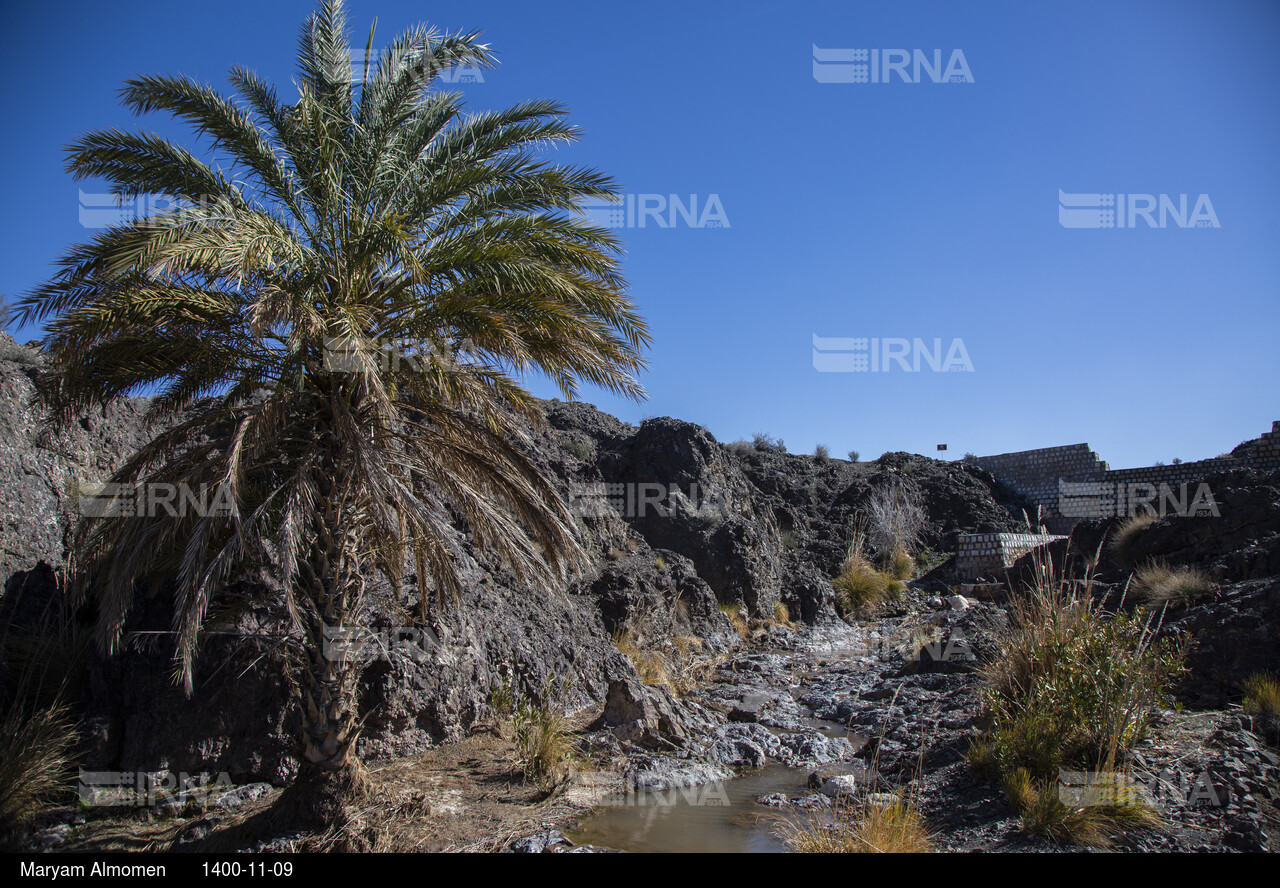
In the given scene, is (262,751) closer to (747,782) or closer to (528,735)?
(528,735)

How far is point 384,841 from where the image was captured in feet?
19.6

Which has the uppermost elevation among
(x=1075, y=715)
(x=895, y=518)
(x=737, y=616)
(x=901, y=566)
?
(x=895, y=518)

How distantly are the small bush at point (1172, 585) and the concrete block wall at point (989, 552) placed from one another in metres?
8.99

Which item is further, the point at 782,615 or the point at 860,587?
the point at 860,587

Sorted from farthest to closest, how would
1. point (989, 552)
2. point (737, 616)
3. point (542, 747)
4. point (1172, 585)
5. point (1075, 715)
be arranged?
point (989, 552) < point (737, 616) < point (1172, 585) < point (542, 747) < point (1075, 715)

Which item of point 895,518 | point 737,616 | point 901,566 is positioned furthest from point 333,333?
point 895,518

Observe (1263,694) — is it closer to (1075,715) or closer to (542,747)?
(1075,715)

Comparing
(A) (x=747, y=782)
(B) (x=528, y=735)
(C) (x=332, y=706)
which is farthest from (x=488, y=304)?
(A) (x=747, y=782)

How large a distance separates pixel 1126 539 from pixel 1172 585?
4842 millimetres

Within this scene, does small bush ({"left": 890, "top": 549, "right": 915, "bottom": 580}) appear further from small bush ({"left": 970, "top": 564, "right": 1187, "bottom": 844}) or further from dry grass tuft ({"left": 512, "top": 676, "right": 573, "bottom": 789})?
dry grass tuft ({"left": 512, "top": 676, "right": 573, "bottom": 789})

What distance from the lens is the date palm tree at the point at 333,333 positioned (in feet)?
18.0

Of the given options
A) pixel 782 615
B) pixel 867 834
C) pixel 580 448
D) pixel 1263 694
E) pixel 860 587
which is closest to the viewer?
pixel 867 834

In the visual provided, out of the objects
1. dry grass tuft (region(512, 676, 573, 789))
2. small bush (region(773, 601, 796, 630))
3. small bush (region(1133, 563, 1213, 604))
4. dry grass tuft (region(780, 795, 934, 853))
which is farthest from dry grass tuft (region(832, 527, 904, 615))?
dry grass tuft (region(780, 795, 934, 853))

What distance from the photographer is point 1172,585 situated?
1116 cm
